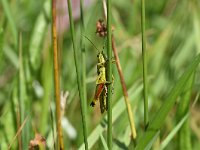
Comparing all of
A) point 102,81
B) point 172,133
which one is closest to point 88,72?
point 172,133

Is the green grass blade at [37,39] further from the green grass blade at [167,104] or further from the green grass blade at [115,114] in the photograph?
the green grass blade at [167,104]

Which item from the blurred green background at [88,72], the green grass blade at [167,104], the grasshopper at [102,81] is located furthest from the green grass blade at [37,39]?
the green grass blade at [167,104]

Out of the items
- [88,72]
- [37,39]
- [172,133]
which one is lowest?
[88,72]

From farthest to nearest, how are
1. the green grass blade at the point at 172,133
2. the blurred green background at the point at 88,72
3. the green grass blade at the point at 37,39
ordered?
1. the green grass blade at the point at 37,39
2. the blurred green background at the point at 88,72
3. the green grass blade at the point at 172,133

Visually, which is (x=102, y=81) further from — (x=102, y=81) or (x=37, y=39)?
(x=37, y=39)

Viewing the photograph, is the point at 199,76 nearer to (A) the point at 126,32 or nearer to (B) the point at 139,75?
(B) the point at 139,75

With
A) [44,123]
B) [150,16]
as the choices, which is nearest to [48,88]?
[44,123]

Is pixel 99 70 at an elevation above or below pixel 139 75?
above

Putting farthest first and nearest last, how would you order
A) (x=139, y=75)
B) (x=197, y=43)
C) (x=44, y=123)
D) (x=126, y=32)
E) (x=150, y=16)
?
1. (x=150, y=16)
2. (x=126, y=32)
3. (x=197, y=43)
4. (x=139, y=75)
5. (x=44, y=123)

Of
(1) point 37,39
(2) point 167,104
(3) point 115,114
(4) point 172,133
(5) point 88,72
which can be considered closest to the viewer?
(2) point 167,104
